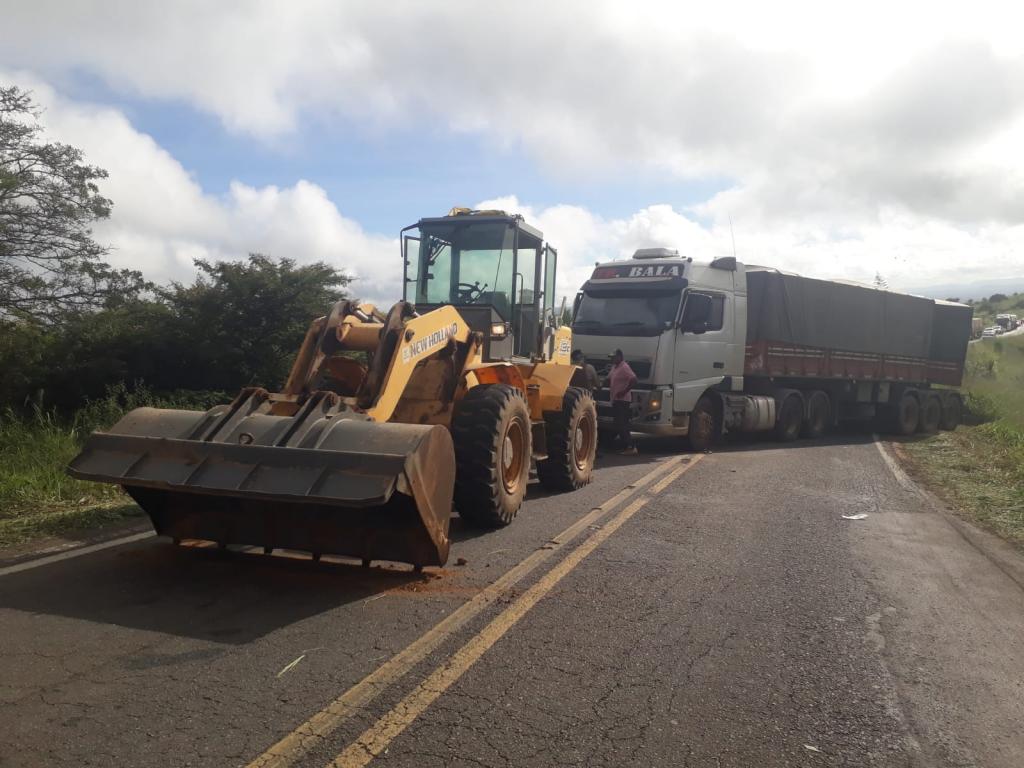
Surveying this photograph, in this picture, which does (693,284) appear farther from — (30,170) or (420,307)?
(30,170)

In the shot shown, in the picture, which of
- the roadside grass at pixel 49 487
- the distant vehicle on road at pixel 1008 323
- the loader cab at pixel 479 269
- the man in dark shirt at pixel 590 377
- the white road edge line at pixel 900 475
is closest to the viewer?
the roadside grass at pixel 49 487

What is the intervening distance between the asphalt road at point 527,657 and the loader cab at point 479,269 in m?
2.76

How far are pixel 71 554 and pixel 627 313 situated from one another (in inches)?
396

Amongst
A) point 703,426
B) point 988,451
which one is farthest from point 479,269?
point 988,451

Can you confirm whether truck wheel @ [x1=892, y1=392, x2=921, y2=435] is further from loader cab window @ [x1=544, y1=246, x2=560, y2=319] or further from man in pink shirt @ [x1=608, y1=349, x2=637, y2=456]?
loader cab window @ [x1=544, y1=246, x2=560, y2=319]

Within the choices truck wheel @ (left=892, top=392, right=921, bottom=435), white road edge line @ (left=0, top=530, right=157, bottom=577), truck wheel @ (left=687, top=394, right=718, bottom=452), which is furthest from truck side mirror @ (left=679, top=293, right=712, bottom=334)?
white road edge line @ (left=0, top=530, right=157, bottom=577)

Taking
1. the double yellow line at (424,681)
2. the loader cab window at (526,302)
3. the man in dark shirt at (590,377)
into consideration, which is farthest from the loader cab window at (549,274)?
the double yellow line at (424,681)

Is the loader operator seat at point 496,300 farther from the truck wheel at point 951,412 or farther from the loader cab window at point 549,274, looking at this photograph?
the truck wheel at point 951,412

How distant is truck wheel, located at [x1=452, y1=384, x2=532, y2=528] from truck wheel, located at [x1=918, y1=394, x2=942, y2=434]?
54.5 ft

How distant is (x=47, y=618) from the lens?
474cm

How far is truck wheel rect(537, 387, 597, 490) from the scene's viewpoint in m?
9.65

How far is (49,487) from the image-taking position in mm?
8406

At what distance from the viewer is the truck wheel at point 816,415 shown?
1759cm

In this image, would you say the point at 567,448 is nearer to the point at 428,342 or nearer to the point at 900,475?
the point at 428,342
